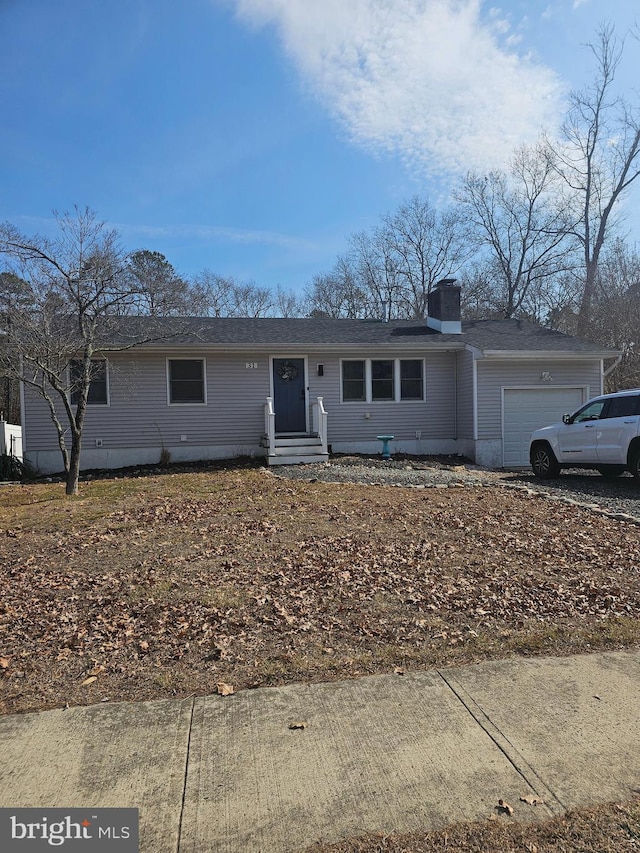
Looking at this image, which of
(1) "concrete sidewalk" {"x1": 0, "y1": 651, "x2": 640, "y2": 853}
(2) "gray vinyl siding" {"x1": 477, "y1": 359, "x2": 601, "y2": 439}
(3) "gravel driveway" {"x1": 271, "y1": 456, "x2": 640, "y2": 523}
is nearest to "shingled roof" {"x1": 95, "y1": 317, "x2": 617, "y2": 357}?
(2) "gray vinyl siding" {"x1": 477, "y1": 359, "x2": 601, "y2": 439}

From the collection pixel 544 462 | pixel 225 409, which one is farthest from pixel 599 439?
pixel 225 409

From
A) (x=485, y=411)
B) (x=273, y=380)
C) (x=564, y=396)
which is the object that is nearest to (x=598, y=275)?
(x=564, y=396)

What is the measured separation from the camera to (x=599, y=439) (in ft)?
36.9

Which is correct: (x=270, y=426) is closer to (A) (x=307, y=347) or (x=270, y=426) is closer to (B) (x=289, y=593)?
(A) (x=307, y=347)

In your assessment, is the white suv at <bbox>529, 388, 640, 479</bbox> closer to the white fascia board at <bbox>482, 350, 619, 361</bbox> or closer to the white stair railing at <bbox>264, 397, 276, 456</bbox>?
the white fascia board at <bbox>482, 350, 619, 361</bbox>

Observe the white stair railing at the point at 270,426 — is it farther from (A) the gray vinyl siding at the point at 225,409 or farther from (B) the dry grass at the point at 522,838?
(B) the dry grass at the point at 522,838

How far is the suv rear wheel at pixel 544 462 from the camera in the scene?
1233 cm

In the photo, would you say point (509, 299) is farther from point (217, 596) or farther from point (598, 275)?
point (217, 596)

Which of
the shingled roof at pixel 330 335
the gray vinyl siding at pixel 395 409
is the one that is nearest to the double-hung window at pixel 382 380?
the gray vinyl siding at pixel 395 409

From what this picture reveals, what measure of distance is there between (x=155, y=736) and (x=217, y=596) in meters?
1.95

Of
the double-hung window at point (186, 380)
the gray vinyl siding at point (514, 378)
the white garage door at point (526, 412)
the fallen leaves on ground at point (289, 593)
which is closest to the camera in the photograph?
the fallen leaves on ground at point (289, 593)

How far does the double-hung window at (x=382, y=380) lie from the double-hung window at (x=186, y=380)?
12.3 feet

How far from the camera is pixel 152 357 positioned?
48.3 ft

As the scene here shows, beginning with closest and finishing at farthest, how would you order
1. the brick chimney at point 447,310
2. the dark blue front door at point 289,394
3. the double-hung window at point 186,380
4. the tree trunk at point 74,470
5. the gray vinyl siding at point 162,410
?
the tree trunk at point 74,470 < the gray vinyl siding at point 162,410 < the double-hung window at point 186,380 < the dark blue front door at point 289,394 < the brick chimney at point 447,310
